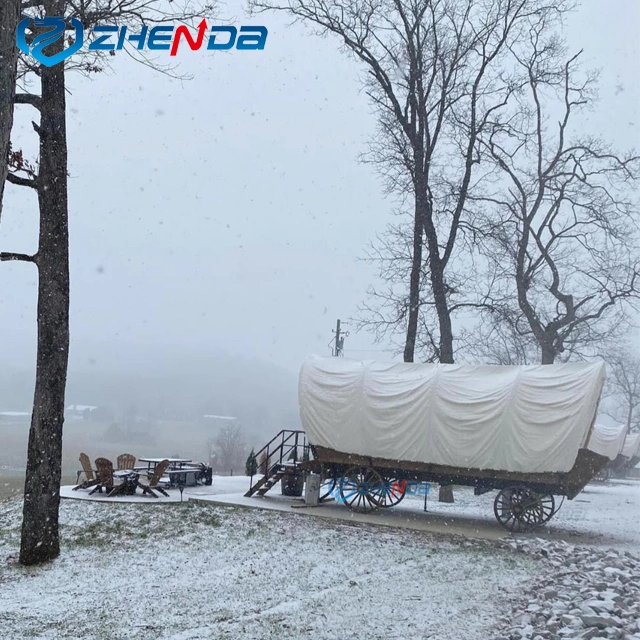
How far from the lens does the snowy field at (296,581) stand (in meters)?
6.65

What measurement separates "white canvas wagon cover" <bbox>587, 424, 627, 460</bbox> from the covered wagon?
14887mm

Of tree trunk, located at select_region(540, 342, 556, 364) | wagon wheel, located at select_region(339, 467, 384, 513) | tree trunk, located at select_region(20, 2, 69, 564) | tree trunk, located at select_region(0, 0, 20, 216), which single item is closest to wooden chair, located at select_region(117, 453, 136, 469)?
wagon wheel, located at select_region(339, 467, 384, 513)

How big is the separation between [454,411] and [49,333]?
753cm

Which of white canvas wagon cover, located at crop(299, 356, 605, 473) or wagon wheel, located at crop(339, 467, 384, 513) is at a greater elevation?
white canvas wagon cover, located at crop(299, 356, 605, 473)

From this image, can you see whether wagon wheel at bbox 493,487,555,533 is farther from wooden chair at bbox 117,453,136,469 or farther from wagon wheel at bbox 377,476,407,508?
wooden chair at bbox 117,453,136,469

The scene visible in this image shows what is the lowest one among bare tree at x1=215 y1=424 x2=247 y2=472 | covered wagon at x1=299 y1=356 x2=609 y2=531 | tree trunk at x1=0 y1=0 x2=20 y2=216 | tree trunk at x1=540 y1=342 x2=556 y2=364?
bare tree at x1=215 y1=424 x2=247 y2=472

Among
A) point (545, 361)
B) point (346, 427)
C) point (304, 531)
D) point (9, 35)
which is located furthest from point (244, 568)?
point (545, 361)

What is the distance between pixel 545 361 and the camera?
20.7 meters

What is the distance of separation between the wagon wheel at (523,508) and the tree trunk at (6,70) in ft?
37.1

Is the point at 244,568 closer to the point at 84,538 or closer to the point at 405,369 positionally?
the point at 84,538

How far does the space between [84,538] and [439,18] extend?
16.5 meters

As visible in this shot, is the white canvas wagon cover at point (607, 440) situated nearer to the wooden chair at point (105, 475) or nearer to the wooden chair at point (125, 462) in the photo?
the wooden chair at point (125, 462)

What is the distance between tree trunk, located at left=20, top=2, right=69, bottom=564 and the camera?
31.7 feet

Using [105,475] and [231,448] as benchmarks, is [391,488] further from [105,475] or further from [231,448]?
[231,448]
